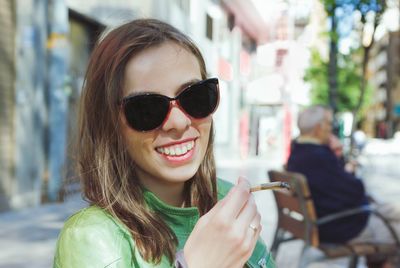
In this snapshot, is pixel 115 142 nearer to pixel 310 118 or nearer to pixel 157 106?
pixel 157 106

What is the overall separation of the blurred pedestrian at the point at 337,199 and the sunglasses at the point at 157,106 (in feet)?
9.76

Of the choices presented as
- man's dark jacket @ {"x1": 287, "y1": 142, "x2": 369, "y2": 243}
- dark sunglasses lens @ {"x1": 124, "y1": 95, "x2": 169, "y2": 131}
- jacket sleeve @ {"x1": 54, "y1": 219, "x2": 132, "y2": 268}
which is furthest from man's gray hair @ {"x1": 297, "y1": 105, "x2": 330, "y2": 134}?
jacket sleeve @ {"x1": 54, "y1": 219, "x2": 132, "y2": 268}

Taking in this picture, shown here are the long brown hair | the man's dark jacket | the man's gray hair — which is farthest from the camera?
the man's gray hair

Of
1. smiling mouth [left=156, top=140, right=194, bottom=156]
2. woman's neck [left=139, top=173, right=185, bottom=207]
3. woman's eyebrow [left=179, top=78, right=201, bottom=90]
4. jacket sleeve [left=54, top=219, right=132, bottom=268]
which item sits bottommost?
jacket sleeve [left=54, top=219, right=132, bottom=268]

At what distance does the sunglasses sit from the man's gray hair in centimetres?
345

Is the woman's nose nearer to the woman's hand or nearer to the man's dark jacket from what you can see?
the woman's hand

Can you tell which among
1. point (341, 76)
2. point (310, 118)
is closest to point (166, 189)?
point (310, 118)

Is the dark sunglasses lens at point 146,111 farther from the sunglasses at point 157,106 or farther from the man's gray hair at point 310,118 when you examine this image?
the man's gray hair at point 310,118

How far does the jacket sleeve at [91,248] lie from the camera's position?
95 centimetres

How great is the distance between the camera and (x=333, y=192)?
3.99m

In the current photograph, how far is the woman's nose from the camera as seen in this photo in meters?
1.08

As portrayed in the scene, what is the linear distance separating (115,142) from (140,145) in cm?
5

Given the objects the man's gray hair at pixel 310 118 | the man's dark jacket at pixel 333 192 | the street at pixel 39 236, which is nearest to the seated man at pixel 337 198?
the man's dark jacket at pixel 333 192

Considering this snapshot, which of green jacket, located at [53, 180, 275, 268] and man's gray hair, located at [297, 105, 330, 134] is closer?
green jacket, located at [53, 180, 275, 268]
